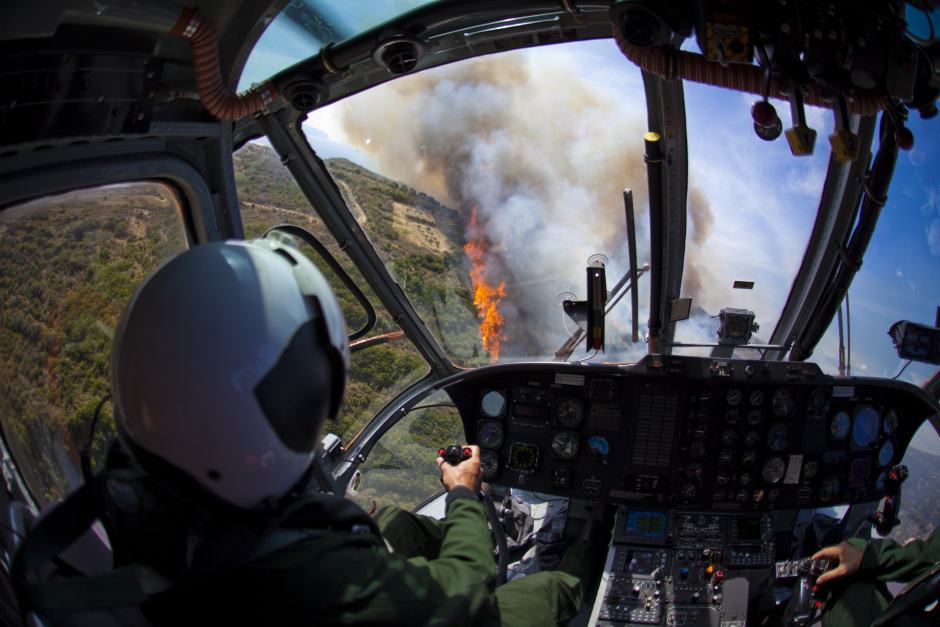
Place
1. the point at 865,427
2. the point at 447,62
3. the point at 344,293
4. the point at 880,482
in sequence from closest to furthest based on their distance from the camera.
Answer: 1. the point at 447,62
2. the point at 344,293
3. the point at 865,427
4. the point at 880,482

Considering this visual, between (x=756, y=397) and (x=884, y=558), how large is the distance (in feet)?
4.41

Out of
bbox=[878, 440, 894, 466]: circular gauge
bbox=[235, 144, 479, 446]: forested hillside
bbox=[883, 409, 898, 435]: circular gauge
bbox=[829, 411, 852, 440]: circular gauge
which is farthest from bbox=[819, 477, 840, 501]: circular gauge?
bbox=[235, 144, 479, 446]: forested hillside

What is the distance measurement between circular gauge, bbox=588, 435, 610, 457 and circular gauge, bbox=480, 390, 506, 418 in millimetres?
550

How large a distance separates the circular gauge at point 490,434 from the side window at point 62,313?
222cm

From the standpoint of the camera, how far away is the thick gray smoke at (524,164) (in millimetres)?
3029

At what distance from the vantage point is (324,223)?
122 inches

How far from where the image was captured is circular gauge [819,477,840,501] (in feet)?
12.4

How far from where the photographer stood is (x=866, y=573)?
2406 mm

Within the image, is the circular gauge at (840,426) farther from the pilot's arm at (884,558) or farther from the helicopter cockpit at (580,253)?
the pilot's arm at (884,558)

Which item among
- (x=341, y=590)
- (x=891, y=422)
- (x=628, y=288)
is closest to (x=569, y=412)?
(x=628, y=288)

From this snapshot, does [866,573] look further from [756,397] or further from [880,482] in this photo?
[880,482]

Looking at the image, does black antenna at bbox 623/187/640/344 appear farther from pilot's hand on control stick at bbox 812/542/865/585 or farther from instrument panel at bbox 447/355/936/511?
pilot's hand on control stick at bbox 812/542/865/585

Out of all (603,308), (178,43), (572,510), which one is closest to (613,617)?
(572,510)

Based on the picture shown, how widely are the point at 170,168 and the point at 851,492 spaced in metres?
4.00
